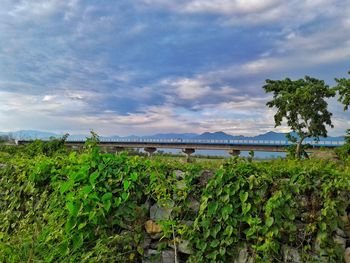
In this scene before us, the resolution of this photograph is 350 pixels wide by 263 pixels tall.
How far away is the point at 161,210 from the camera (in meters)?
4.24

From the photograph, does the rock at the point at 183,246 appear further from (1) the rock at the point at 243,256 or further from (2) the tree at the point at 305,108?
(2) the tree at the point at 305,108

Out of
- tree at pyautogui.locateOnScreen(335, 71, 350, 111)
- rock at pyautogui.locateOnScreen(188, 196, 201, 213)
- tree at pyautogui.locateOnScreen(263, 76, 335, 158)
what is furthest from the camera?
tree at pyautogui.locateOnScreen(263, 76, 335, 158)

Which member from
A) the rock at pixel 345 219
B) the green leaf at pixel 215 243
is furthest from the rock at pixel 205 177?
the rock at pixel 345 219

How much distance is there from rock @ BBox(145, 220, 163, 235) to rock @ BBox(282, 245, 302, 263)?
4.54 ft

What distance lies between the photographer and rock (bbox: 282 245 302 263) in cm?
376

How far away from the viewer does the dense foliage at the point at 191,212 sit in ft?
12.3

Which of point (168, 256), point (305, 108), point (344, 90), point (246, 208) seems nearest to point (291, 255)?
point (246, 208)

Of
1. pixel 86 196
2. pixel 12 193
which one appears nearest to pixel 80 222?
pixel 86 196

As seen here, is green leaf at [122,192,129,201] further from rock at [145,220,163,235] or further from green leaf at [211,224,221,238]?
green leaf at [211,224,221,238]

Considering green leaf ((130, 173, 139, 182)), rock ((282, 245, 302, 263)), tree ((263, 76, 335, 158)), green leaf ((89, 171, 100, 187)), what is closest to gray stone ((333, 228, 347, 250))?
rock ((282, 245, 302, 263))

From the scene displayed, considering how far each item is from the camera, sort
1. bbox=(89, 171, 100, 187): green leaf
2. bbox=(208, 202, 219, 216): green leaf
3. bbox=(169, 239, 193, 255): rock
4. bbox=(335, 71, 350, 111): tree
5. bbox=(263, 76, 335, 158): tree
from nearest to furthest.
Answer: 1. bbox=(208, 202, 219, 216): green leaf
2. bbox=(169, 239, 193, 255): rock
3. bbox=(89, 171, 100, 187): green leaf
4. bbox=(335, 71, 350, 111): tree
5. bbox=(263, 76, 335, 158): tree

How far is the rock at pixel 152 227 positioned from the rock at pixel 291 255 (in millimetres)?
1384

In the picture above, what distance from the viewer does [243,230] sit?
153 inches

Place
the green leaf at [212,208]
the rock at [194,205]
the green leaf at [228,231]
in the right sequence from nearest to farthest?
the green leaf at [228,231], the green leaf at [212,208], the rock at [194,205]
